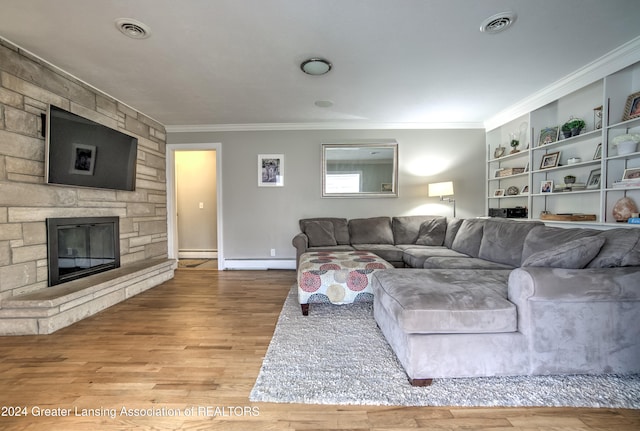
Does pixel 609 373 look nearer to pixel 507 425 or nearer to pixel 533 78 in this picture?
pixel 507 425

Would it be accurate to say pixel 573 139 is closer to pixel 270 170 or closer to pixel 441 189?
pixel 441 189

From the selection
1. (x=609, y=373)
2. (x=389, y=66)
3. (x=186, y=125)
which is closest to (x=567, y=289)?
(x=609, y=373)

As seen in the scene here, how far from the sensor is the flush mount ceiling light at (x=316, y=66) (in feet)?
8.20

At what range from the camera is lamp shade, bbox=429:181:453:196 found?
4015 mm

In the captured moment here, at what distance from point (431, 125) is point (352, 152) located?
141 cm

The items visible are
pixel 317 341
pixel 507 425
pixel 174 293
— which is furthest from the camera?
pixel 174 293

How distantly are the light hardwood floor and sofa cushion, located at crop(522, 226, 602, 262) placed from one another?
1.17m

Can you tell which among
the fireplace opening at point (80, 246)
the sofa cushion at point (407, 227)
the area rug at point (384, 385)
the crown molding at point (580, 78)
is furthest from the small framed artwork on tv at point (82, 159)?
the crown molding at point (580, 78)

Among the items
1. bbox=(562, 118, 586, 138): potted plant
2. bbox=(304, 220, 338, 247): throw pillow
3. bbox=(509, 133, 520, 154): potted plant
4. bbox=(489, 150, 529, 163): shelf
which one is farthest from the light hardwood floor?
bbox=(509, 133, 520, 154): potted plant

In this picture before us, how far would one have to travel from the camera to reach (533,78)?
294 centimetres

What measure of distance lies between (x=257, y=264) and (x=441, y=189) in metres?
3.25

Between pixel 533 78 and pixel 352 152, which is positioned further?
pixel 352 152

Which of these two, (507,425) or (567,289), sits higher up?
(567,289)

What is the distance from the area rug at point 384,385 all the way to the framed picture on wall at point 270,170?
120 inches
